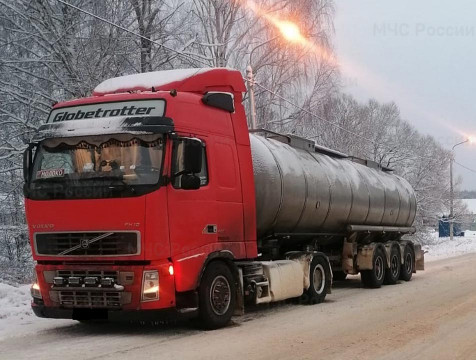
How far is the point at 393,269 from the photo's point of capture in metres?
15.3

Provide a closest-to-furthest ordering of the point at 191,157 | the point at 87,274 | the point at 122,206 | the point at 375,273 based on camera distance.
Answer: the point at 122,206, the point at 87,274, the point at 191,157, the point at 375,273

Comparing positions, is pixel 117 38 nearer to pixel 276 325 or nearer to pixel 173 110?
pixel 173 110

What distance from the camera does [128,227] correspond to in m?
7.23

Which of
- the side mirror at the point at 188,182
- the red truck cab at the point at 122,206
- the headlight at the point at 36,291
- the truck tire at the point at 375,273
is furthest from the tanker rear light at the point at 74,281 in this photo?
the truck tire at the point at 375,273

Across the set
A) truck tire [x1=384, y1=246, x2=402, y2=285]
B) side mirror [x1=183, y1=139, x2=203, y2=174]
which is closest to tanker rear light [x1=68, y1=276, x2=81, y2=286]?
side mirror [x1=183, y1=139, x2=203, y2=174]

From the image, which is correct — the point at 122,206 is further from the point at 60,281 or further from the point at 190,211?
the point at 60,281

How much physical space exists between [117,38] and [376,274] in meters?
9.63

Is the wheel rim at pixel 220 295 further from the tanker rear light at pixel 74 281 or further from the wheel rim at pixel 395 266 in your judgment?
the wheel rim at pixel 395 266

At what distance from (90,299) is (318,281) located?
17.5 feet

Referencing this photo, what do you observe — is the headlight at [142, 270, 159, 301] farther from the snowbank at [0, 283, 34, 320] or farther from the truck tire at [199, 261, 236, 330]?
the snowbank at [0, 283, 34, 320]

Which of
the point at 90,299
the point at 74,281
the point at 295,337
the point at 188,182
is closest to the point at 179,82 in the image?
the point at 188,182

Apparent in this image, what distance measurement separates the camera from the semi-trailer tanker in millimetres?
7309

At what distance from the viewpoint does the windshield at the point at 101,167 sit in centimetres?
734

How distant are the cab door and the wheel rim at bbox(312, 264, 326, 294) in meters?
3.63
